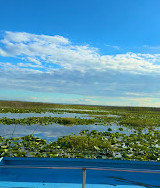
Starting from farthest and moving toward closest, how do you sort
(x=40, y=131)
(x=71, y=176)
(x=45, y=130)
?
1. (x=45, y=130)
2. (x=40, y=131)
3. (x=71, y=176)

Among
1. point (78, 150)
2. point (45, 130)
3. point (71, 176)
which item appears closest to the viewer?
point (71, 176)

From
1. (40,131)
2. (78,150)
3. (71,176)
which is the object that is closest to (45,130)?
(40,131)

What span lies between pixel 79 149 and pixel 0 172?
14.5 feet

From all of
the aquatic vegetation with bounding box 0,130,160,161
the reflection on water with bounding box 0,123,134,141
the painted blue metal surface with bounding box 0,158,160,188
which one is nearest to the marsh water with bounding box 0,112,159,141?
the reflection on water with bounding box 0,123,134,141

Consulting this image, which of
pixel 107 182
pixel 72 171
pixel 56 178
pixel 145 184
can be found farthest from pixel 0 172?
pixel 145 184

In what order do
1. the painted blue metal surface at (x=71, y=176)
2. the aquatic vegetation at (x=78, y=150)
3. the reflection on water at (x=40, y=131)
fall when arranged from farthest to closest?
the reflection on water at (x=40, y=131) < the aquatic vegetation at (x=78, y=150) < the painted blue metal surface at (x=71, y=176)

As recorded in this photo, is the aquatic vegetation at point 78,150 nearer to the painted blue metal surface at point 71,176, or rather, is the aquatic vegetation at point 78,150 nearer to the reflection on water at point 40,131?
the reflection on water at point 40,131

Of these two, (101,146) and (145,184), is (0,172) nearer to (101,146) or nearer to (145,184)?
(145,184)

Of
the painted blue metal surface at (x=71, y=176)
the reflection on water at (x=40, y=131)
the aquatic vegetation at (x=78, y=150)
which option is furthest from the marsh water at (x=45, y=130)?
the painted blue metal surface at (x=71, y=176)

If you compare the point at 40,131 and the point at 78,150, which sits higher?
the point at 40,131

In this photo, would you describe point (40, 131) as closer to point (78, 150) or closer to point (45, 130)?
point (45, 130)

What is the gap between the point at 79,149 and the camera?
9406 millimetres

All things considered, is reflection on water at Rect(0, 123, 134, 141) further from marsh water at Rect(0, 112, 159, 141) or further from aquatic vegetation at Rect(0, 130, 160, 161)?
aquatic vegetation at Rect(0, 130, 160, 161)

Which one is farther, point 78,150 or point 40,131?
point 40,131
